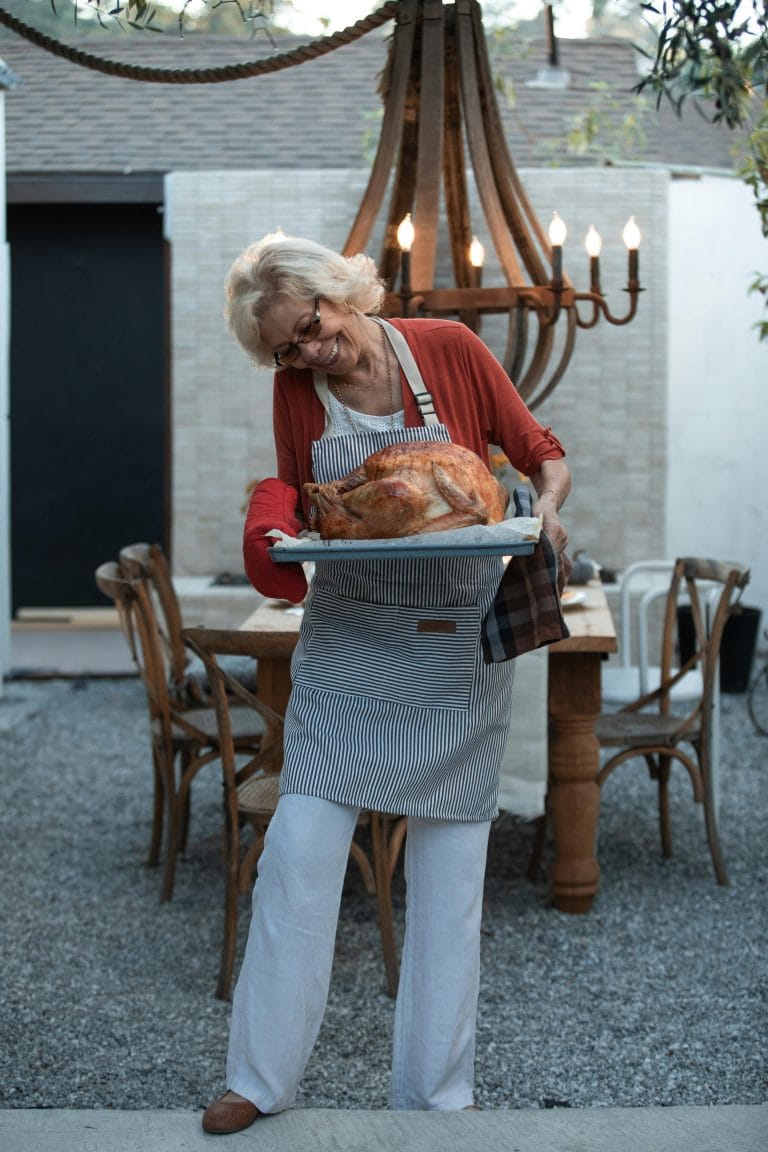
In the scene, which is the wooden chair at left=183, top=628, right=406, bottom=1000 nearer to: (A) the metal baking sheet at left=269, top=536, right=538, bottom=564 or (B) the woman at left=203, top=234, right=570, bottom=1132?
(B) the woman at left=203, top=234, right=570, bottom=1132

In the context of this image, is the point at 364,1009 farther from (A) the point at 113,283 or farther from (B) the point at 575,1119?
(A) the point at 113,283

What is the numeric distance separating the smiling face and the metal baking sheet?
0.39 m

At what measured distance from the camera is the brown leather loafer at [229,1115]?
7.80 feet

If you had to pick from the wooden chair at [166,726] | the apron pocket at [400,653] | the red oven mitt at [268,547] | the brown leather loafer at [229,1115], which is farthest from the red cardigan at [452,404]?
the wooden chair at [166,726]

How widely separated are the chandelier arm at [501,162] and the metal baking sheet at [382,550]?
3.19 meters

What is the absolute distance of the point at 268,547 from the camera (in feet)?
7.75

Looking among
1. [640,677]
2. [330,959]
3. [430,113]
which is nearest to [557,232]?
[430,113]

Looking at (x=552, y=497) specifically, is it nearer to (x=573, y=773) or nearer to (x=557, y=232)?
(x=573, y=773)

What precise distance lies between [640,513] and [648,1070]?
457 centimetres

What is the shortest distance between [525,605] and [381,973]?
5.51 ft

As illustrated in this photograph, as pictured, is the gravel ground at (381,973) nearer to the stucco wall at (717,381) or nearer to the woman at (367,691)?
the woman at (367,691)

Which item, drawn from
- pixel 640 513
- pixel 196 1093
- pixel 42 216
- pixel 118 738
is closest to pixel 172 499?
pixel 118 738

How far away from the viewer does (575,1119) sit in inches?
95.2

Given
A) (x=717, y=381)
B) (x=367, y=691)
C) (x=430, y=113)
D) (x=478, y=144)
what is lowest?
(x=367, y=691)
